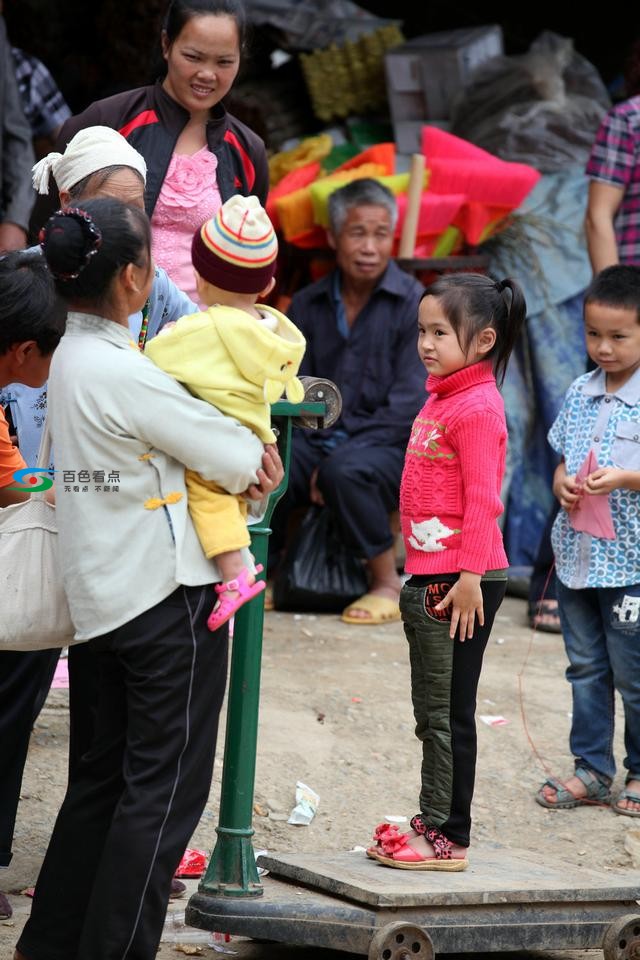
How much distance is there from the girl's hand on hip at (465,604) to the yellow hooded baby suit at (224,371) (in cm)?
72

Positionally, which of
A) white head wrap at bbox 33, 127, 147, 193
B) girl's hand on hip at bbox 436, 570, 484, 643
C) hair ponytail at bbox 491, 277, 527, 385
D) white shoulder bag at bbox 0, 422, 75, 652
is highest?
white head wrap at bbox 33, 127, 147, 193

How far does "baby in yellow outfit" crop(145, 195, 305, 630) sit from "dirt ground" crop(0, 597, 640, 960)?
1.13m

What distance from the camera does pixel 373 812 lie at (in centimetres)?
418

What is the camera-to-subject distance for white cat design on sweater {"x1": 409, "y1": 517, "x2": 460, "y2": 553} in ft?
10.6

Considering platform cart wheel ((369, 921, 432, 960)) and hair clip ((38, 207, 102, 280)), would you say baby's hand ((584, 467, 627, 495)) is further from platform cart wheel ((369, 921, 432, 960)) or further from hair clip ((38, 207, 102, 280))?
hair clip ((38, 207, 102, 280))

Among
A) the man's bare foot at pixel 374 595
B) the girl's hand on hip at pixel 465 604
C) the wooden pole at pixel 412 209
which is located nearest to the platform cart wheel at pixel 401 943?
the girl's hand on hip at pixel 465 604

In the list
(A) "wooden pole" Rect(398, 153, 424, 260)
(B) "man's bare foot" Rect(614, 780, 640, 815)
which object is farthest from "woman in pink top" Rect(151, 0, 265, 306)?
(A) "wooden pole" Rect(398, 153, 424, 260)

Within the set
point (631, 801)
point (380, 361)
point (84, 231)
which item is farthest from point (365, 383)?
point (84, 231)

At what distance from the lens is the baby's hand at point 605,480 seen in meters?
4.07

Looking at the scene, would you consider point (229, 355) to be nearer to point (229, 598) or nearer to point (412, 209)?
point (229, 598)

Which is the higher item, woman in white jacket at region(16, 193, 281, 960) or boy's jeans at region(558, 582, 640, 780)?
woman in white jacket at region(16, 193, 281, 960)

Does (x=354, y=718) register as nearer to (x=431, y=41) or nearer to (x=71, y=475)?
(x=71, y=475)

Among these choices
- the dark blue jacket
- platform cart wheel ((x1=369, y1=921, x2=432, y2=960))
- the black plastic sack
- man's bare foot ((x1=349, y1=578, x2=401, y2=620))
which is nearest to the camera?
platform cart wheel ((x1=369, y1=921, x2=432, y2=960))

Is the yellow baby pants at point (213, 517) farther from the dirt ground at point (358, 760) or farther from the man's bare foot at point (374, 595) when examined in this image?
the man's bare foot at point (374, 595)
